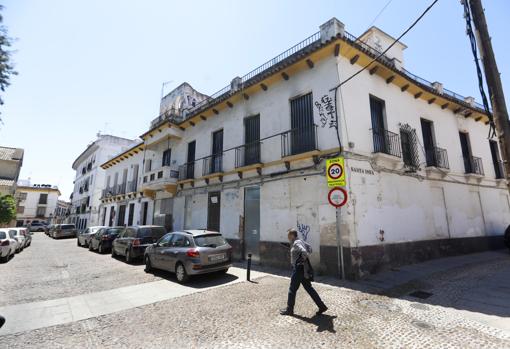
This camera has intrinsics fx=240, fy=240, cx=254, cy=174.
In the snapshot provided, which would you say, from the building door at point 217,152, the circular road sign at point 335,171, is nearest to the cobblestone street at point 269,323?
the circular road sign at point 335,171

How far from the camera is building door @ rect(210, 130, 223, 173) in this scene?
515 inches

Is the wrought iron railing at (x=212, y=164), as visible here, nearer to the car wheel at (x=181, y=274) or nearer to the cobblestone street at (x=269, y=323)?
the car wheel at (x=181, y=274)

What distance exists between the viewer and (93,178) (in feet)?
101

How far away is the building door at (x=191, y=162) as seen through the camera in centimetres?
1477

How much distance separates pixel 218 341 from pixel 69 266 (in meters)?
9.87

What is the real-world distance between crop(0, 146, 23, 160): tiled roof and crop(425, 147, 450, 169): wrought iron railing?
44.9 metres

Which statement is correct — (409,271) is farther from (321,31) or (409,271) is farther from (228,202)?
(321,31)

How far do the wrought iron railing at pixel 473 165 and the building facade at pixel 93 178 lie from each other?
29.8 m

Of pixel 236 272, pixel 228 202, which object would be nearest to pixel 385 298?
pixel 236 272

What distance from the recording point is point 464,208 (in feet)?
39.9

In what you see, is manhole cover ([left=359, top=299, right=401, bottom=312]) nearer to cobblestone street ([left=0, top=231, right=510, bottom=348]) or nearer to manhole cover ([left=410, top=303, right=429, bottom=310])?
cobblestone street ([left=0, top=231, right=510, bottom=348])

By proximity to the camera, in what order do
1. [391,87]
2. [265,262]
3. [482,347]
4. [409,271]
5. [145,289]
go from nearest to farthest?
[482,347], [145,289], [409,271], [265,262], [391,87]

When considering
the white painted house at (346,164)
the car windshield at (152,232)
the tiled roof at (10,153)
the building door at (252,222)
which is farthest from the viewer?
the tiled roof at (10,153)

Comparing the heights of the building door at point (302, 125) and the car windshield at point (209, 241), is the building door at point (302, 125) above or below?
above
